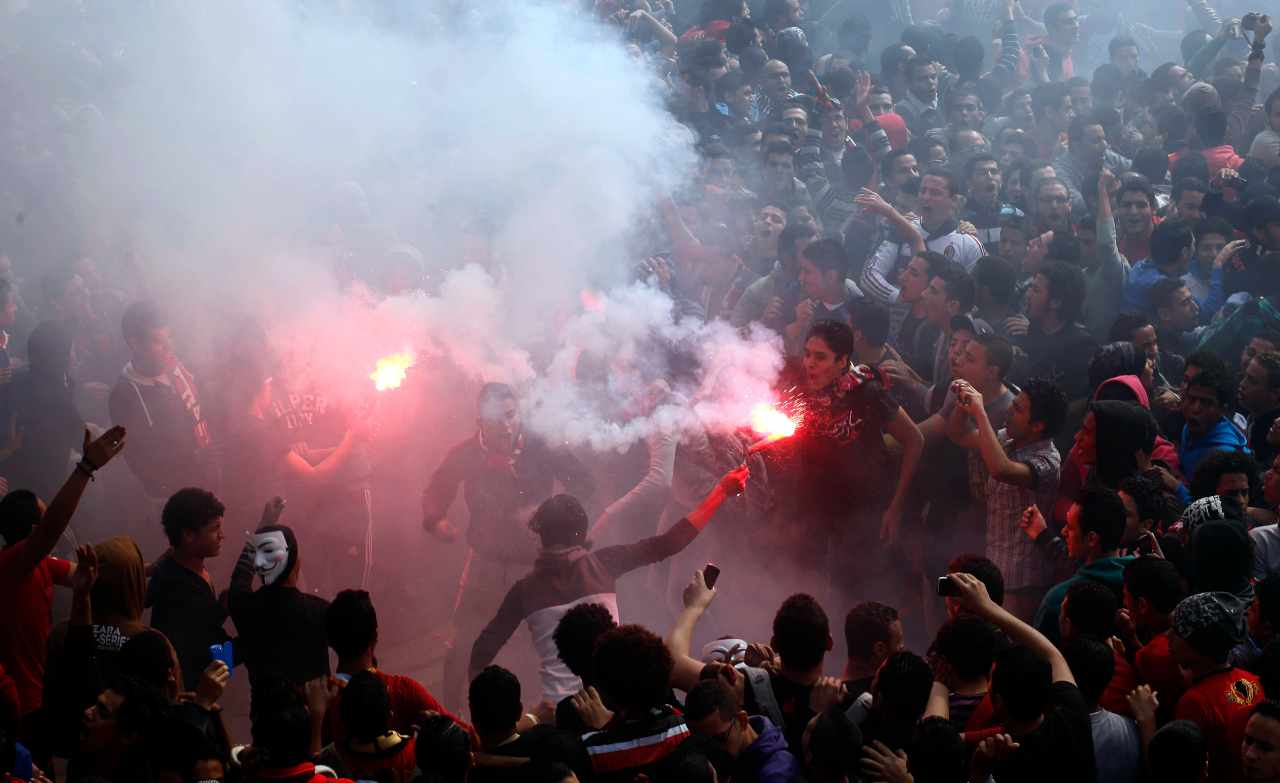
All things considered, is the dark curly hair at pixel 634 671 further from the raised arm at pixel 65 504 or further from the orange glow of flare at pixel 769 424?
the orange glow of flare at pixel 769 424

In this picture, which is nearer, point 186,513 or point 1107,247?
point 186,513

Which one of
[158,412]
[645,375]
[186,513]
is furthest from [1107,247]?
[158,412]

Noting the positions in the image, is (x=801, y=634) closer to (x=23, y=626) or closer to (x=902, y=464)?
(x=902, y=464)

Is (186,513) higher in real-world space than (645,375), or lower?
higher

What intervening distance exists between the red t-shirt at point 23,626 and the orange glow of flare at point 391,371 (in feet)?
9.82

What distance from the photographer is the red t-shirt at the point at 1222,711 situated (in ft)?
10.8

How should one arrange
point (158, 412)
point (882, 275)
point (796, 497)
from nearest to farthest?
point (796, 497)
point (158, 412)
point (882, 275)

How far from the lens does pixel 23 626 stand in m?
4.55

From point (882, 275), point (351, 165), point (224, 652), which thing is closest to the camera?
point (224, 652)

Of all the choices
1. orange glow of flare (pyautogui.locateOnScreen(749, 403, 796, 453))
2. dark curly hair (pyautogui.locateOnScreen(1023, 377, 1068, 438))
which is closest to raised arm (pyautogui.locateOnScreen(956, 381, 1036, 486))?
dark curly hair (pyautogui.locateOnScreen(1023, 377, 1068, 438))

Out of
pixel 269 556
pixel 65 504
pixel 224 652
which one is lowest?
pixel 224 652

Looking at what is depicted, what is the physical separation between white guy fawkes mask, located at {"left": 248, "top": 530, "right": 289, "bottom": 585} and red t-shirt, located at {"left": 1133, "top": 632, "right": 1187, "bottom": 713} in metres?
3.13

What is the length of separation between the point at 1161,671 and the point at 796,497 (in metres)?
2.50

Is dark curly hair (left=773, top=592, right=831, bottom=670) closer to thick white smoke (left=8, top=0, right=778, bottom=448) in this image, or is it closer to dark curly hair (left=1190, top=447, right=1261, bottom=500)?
dark curly hair (left=1190, top=447, right=1261, bottom=500)
